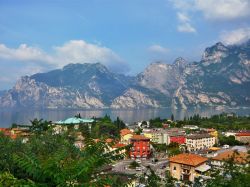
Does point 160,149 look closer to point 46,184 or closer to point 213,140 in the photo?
point 213,140

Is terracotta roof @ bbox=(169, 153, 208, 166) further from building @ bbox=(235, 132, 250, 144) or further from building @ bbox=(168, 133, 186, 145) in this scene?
building @ bbox=(235, 132, 250, 144)

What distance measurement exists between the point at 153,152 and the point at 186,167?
68.2 feet

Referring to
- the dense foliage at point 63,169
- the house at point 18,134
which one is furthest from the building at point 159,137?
the dense foliage at point 63,169

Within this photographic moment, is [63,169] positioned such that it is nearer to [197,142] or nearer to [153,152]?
[153,152]

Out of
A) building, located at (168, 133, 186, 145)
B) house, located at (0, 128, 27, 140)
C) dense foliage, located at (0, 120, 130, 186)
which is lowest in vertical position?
building, located at (168, 133, 186, 145)

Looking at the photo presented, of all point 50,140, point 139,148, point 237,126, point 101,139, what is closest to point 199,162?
point 50,140

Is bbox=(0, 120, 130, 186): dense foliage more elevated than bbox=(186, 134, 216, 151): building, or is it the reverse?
bbox=(0, 120, 130, 186): dense foliage

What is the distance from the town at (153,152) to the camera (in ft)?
16.2

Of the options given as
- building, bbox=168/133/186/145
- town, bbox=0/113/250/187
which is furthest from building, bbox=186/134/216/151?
building, bbox=168/133/186/145

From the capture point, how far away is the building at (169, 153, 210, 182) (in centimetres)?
3048

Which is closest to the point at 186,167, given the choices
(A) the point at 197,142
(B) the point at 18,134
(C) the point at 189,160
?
(C) the point at 189,160

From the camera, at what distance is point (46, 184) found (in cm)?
393

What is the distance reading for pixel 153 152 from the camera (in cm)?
5162

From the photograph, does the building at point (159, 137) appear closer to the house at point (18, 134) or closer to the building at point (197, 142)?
the building at point (197, 142)
